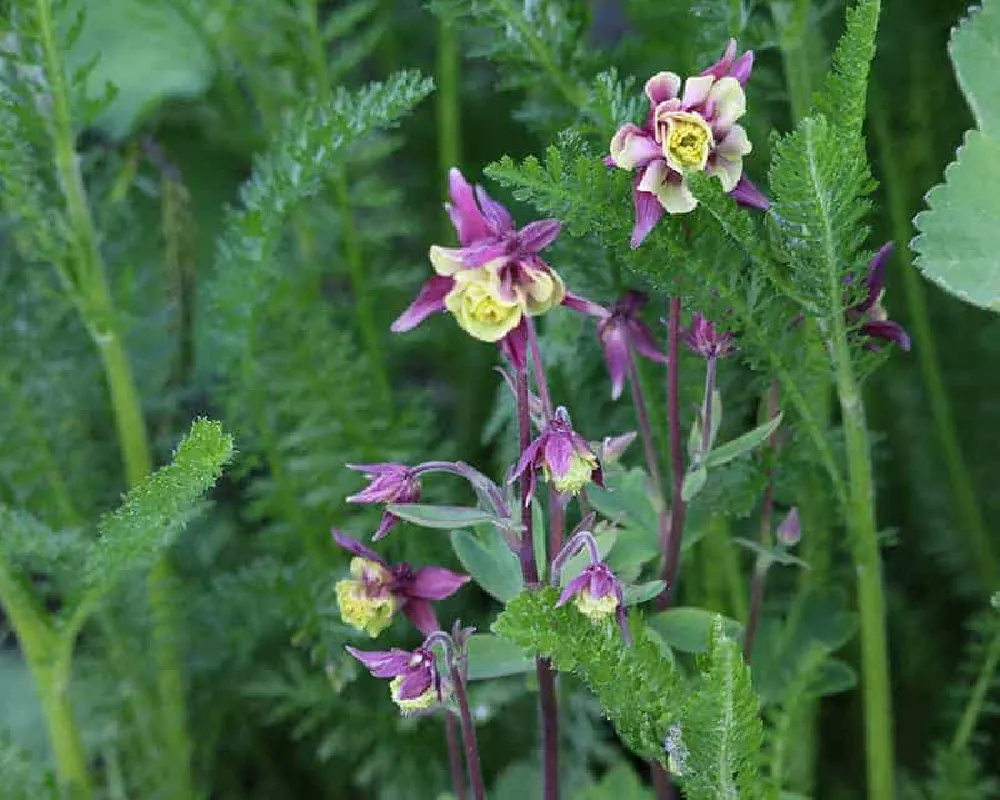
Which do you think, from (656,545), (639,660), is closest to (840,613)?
(656,545)

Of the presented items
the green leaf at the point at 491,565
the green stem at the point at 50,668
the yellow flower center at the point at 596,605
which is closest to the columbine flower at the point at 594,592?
the yellow flower center at the point at 596,605

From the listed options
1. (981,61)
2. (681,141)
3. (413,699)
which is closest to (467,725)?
(413,699)

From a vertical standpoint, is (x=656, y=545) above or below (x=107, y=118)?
below

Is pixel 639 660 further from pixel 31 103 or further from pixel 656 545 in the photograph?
pixel 31 103

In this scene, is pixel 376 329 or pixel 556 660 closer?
pixel 556 660

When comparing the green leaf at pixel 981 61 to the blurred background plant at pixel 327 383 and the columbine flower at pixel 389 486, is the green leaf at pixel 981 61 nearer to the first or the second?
the blurred background plant at pixel 327 383

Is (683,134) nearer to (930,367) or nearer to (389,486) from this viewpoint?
(389,486)

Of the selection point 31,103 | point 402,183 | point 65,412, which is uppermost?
point 402,183

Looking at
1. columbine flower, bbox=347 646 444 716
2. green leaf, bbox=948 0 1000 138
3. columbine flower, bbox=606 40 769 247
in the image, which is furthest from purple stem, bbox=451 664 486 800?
green leaf, bbox=948 0 1000 138
